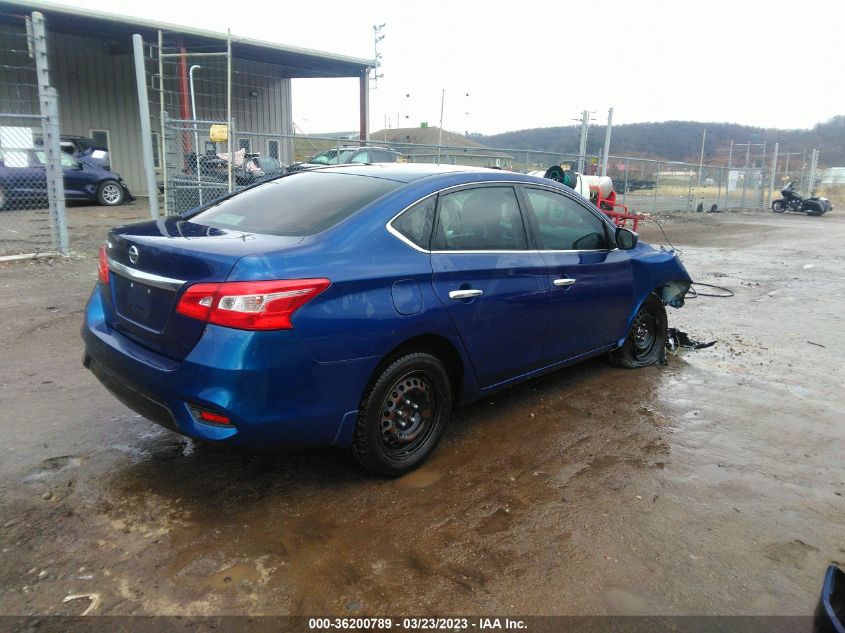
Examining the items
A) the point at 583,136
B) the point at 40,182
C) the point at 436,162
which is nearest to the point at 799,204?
the point at 583,136

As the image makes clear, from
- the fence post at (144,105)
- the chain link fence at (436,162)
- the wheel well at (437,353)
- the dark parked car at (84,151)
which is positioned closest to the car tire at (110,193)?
the dark parked car at (84,151)

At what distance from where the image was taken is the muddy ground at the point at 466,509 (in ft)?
8.11

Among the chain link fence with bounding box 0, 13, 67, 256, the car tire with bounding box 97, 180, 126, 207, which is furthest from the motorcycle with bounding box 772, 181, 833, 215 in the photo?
the chain link fence with bounding box 0, 13, 67, 256

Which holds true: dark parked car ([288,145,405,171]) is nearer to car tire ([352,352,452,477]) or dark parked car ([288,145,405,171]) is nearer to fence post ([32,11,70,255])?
fence post ([32,11,70,255])

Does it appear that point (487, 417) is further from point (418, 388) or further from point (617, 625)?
point (617, 625)

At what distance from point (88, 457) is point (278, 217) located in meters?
1.71

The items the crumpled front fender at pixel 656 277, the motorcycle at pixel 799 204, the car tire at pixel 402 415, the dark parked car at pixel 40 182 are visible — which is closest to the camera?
the car tire at pixel 402 415

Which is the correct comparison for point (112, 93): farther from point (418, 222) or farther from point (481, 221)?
point (418, 222)

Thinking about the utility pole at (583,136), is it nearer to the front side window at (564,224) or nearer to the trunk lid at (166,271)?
the front side window at (564,224)

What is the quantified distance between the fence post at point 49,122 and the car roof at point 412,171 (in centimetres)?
630

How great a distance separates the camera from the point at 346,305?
2.82m

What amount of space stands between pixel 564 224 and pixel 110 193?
16248mm

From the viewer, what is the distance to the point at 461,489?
3.26 meters

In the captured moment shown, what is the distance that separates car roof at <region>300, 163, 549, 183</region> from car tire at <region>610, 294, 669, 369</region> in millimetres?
1789
